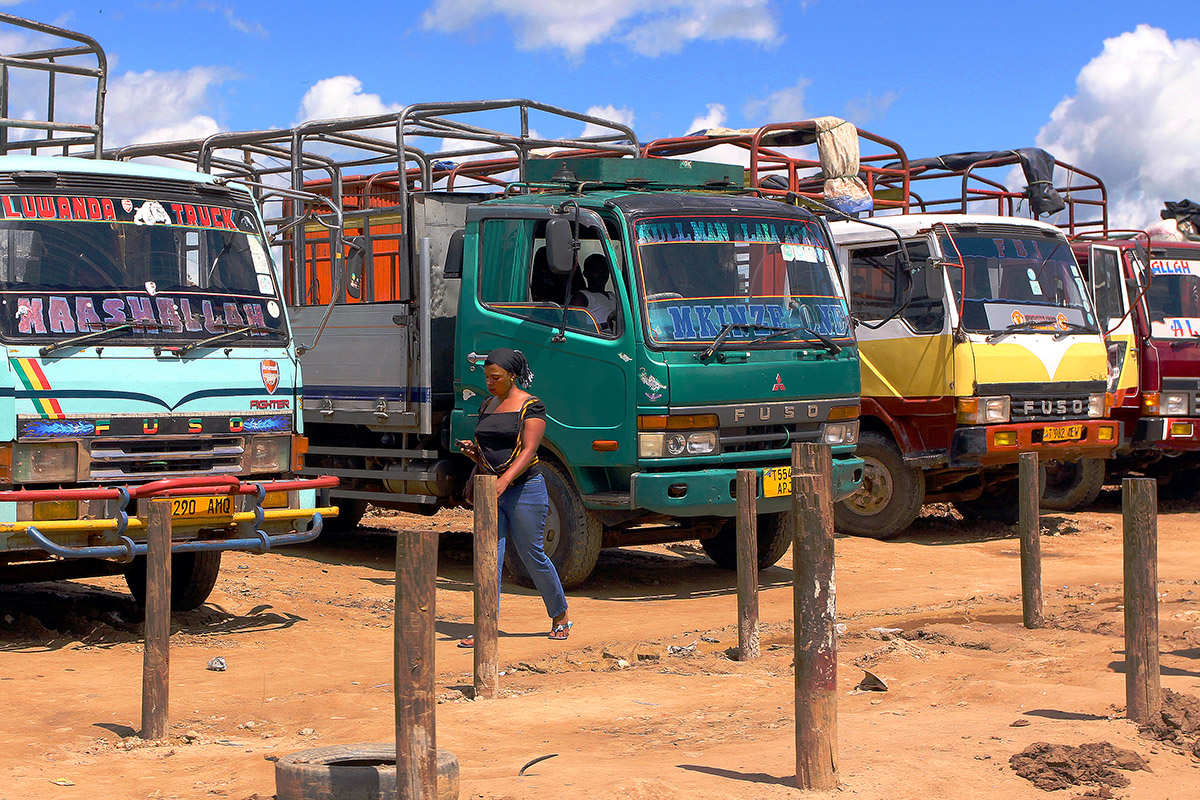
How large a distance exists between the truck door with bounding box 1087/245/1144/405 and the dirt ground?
3.45 m

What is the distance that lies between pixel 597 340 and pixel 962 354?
4.09 metres

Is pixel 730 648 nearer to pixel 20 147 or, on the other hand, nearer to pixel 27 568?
pixel 27 568

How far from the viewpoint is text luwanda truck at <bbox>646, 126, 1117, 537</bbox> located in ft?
40.1

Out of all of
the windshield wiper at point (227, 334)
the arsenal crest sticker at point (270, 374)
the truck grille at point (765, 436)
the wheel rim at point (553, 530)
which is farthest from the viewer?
the wheel rim at point (553, 530)

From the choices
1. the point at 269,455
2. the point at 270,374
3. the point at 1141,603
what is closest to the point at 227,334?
the point at 270,374

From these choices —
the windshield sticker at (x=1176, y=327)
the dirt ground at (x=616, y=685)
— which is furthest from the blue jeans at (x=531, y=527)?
the windshield sticker at (x=1176, y=327)

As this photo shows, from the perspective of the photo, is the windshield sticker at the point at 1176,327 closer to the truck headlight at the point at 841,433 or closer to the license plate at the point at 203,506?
the truck headlight at the point at 841,433

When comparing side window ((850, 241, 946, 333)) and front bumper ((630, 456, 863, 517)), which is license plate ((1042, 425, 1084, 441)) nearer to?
side window ((850, 241, 946, 333))

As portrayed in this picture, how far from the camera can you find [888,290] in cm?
1276

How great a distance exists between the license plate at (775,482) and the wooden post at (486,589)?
2857mm

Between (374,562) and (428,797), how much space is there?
300 inches

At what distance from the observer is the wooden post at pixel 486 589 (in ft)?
22.7

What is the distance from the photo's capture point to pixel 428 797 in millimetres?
4738

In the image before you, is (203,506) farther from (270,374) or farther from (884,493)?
(884,493)
